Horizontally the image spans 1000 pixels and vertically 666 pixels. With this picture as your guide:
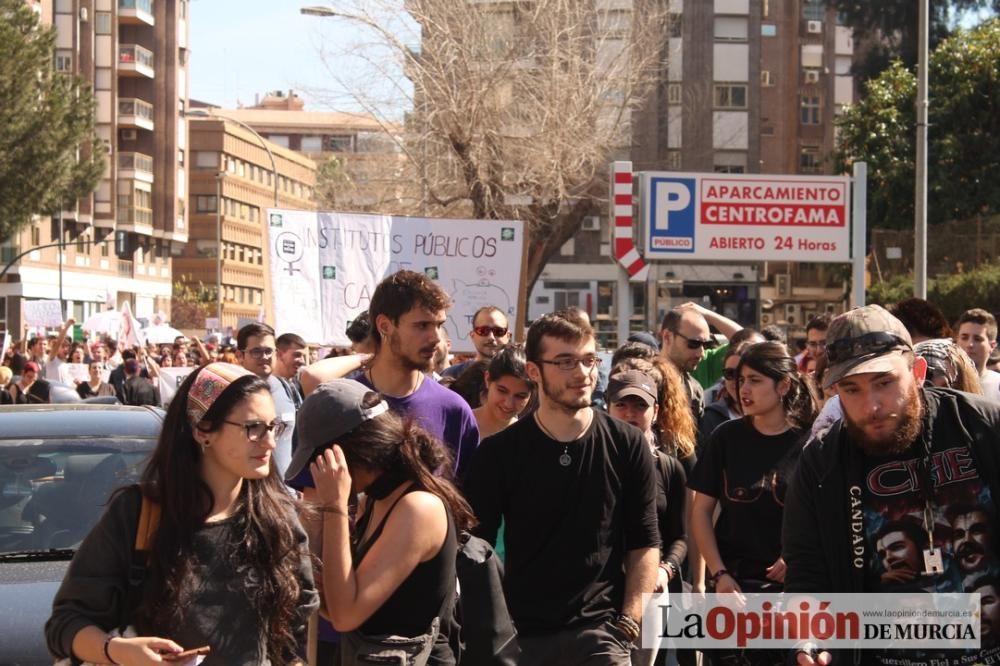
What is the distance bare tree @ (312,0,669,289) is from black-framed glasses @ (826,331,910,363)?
2437 cm

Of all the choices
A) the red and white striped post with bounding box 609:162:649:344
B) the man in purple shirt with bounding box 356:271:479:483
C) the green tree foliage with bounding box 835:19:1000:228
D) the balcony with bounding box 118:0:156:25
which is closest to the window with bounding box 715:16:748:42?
the green tree foliage with bounding box 835:19:1000:228

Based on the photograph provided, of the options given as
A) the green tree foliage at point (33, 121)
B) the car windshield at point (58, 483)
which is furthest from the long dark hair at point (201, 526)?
the green tree foliage at point (33, 121)

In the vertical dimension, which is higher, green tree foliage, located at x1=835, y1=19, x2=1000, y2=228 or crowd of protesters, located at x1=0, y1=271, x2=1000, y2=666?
green tree foliage, located at x1=835, y1=19, x2=1000, y2=228

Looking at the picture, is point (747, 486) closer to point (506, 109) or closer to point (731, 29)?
point (506, 109)

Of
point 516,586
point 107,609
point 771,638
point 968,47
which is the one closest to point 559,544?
point 516,586

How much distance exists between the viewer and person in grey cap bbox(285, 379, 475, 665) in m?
3.84

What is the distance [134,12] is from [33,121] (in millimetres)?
29358

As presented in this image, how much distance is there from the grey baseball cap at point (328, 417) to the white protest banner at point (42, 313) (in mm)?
24584

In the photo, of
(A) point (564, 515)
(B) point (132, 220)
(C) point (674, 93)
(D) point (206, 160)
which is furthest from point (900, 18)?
(D) point (206, 160)

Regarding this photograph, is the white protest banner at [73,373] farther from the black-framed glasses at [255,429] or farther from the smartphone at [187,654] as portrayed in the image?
the smartphone at [187,654]

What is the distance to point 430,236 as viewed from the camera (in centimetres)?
1248

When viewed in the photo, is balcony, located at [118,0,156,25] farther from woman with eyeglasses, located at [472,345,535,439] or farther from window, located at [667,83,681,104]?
woman with eyeglasses, located at [472,345,535,439]

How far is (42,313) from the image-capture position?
90.2 ft

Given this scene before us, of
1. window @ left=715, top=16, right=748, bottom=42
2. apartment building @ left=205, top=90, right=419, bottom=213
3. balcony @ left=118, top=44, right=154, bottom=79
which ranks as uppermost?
balcony @ left=118, top=44, right=154, bottom=79
